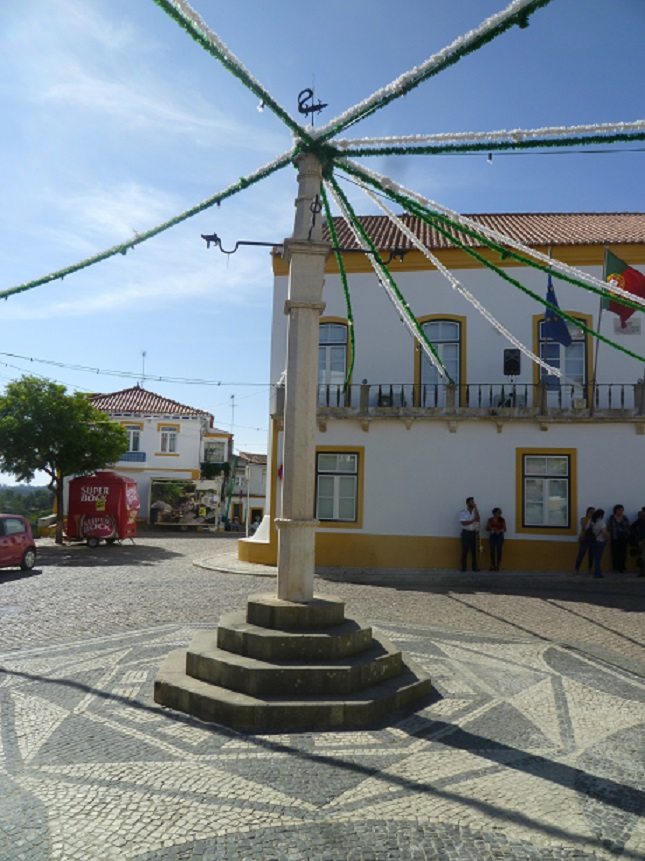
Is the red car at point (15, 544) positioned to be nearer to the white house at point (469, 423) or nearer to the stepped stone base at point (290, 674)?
the white house at point (469, 423)

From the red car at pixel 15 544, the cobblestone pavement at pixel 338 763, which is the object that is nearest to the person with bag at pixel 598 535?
the cobblestone pavement at pixel 338 763

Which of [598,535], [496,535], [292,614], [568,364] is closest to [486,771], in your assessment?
[292,614]

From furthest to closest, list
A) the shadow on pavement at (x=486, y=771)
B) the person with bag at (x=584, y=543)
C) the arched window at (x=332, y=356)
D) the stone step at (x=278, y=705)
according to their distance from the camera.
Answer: the arched window at (x=332, y=356) < the person with bag at (x=584, y=543) < the stone step at (x=278, y=705) < the shadow on pavement at (x=486, y=771)

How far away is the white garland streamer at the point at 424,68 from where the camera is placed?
189 inches

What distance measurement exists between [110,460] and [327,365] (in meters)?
9.85

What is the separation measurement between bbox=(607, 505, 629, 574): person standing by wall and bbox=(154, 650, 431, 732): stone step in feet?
35.4

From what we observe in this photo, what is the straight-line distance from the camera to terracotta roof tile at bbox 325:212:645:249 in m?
17.3

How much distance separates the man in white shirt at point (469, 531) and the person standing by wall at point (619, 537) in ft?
9.36

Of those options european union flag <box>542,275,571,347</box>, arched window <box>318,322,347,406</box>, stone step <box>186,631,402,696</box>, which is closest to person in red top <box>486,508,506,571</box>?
european union flag <box>542,275,571,347</box>

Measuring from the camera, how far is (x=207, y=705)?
527 centimetres

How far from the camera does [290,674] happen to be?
17.8 feet

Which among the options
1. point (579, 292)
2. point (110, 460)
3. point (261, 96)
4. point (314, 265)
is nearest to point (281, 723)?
point (314, 265)

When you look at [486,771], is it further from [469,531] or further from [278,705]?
[469,531]

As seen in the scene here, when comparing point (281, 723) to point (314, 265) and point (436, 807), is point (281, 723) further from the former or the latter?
point (314, 265)
